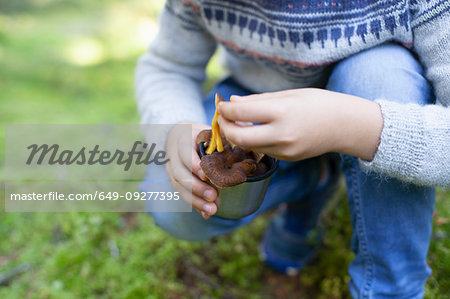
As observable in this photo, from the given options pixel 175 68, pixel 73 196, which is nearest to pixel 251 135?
pixel 175 68

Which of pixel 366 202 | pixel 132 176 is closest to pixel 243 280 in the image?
pixel 366 202

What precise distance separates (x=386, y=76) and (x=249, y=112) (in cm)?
35

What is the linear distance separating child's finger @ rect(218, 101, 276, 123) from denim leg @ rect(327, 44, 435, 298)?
10.8 inches

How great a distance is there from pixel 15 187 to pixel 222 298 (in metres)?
1.10

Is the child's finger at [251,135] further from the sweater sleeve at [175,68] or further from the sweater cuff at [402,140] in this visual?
the sweater sleeve at [175,68]

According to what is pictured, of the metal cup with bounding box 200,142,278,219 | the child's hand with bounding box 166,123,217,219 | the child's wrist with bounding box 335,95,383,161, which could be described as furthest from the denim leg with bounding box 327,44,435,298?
the child's hand with bounding box 166,123,217,219

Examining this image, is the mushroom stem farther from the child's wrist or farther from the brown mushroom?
the child's wrist

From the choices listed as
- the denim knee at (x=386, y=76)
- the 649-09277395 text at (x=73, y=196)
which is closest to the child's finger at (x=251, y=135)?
the denim knee at (x=386, y=76)

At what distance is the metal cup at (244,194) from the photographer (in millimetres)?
689

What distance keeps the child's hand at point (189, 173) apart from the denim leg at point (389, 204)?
339 millimetres

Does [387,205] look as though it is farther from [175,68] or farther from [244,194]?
[175,68]

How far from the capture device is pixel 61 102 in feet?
8.30

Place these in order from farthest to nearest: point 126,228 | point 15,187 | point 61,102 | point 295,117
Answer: point 61,102 → point 15,187 → point 126,228 → point 295,117

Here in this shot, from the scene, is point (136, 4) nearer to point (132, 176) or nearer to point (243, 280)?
point (132, 176)
